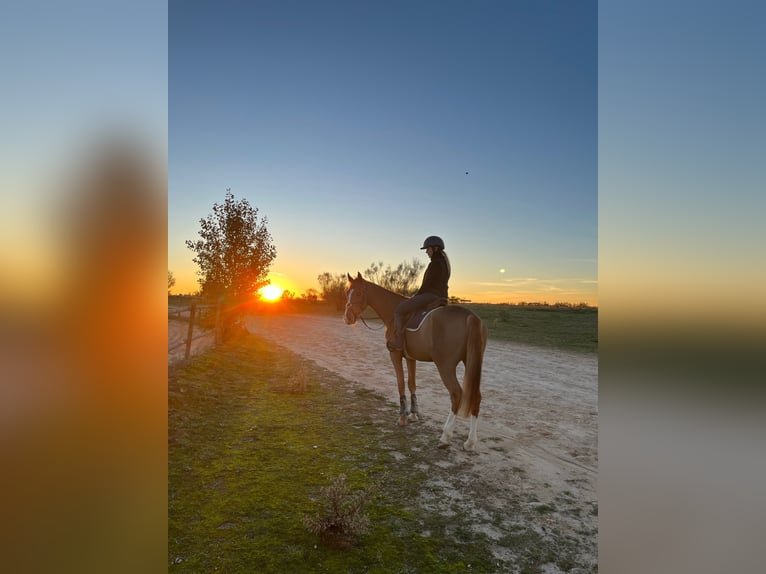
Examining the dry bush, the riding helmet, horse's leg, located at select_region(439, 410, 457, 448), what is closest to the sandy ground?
horse's leg, located at select_region(439, 410, 457, 448)

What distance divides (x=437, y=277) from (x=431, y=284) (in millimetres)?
144

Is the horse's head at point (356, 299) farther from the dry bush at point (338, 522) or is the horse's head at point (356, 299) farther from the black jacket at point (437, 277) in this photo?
the dry bush at point (338, 522)

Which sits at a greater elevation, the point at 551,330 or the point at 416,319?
the point at 416,319

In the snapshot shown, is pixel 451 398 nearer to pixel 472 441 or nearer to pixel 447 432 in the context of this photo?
pixel 447 432

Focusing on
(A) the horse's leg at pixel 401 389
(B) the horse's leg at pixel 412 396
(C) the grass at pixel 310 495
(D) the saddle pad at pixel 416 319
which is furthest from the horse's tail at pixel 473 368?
(B) the horse's leg at pixel 412 396

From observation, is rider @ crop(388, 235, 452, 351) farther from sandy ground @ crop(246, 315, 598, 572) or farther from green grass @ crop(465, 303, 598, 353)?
green grass @ crop(465, 303, 598, 353)

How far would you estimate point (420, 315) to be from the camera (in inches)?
239

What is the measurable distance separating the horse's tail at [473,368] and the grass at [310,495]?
70 cm

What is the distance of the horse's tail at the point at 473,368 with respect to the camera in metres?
5.05

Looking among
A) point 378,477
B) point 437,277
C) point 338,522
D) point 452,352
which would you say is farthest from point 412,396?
point 338,522

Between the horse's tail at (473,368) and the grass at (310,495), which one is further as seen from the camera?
the horse's tail at (473,368)

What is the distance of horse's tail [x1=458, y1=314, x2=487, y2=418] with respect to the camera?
5047 mm

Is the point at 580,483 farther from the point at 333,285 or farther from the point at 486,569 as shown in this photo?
the point at 333,285
